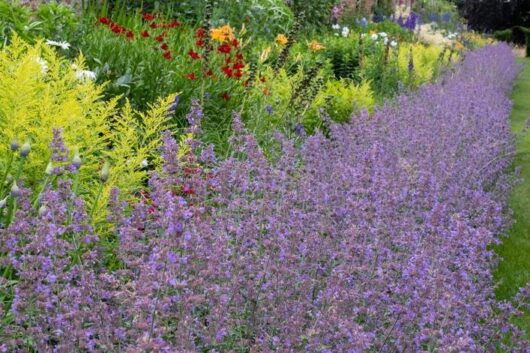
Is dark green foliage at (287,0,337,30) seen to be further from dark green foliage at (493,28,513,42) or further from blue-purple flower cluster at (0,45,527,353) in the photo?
dark green foliage at (493,28,513,42)

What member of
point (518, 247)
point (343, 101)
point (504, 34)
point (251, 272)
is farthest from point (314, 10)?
point (504, 34)

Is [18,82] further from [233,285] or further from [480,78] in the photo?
[480,78]

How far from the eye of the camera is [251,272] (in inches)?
101

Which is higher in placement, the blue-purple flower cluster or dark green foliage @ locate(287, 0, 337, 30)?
the blue-purple flower cluster

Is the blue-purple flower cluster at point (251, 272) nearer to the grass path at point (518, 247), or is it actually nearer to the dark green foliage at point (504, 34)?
the grass path at point (518, 247)

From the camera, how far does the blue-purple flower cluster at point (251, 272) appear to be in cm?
197

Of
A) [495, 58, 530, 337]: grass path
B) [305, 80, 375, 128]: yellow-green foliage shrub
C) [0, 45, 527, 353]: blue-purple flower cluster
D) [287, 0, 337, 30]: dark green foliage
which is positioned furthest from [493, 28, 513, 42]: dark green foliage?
[0, 45, 527, 353]: blue-purple flower cluster

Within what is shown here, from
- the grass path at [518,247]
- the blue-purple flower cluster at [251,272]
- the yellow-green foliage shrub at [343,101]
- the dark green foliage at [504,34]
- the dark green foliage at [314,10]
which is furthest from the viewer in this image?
the dark green foliage at [504,34]

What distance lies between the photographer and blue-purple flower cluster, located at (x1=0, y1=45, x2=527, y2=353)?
197 centimetres

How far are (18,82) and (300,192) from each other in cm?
148

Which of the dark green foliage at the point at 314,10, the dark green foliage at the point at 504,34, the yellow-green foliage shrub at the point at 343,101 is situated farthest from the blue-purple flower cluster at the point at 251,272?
the dark green foliage at the point at 504,34

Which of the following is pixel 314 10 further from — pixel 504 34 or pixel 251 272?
pixel 504 34

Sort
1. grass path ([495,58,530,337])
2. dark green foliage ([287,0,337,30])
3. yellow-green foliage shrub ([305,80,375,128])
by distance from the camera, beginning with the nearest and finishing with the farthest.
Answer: grass path ([495,58,530,337]) < yellow-green foliage shrub ([305,80,375,128]) < dark green foliage ([287,0,337,30])

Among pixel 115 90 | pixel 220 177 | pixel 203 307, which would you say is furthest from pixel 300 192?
pixel 115 90
